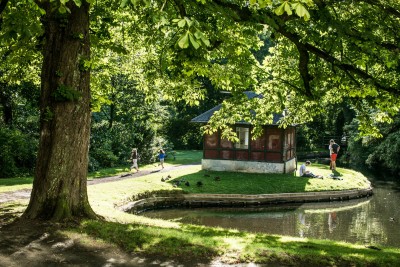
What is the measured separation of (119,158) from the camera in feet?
108

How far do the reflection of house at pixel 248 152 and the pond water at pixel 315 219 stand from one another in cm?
615

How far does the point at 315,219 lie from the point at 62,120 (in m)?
14.5

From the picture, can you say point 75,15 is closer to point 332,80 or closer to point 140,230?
point 140,230

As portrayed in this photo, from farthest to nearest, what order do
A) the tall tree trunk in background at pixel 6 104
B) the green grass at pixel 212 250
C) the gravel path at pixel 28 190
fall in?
the tall tree trunk in background at pixel 6 104
the gravel path at pixel 28 190
the green grass at pixel 212 250

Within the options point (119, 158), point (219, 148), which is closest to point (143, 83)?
point (219, 148)

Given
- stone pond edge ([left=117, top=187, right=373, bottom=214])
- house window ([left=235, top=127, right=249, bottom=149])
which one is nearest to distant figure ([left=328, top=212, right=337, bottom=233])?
stone pond edge ([left=117, top=187, right=373, bottom=214])

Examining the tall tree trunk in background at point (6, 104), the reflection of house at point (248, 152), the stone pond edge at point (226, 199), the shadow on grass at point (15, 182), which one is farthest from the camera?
the reflection of house at point (248, 152)

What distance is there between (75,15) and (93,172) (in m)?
18.8

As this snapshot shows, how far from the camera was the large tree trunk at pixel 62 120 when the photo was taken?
9.55 m

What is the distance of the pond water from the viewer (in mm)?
17484

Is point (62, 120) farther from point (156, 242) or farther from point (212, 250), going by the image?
point (212, 250)

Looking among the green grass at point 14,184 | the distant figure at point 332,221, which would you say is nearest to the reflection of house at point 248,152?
the distant figure at point 332,221

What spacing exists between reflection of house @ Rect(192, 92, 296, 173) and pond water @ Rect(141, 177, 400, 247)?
20.2ft

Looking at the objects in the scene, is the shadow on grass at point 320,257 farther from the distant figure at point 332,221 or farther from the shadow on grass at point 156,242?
the distant figure at point 332,221
